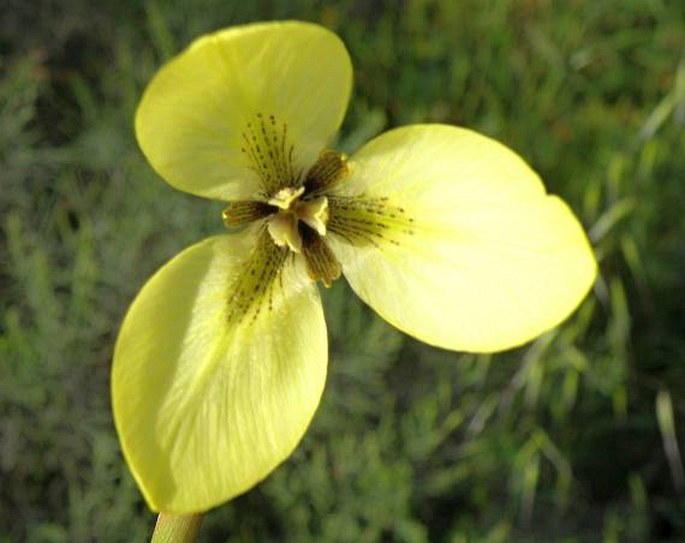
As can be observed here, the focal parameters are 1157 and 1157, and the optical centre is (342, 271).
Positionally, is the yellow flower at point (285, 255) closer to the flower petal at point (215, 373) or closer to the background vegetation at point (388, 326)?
the flower petal at point (215, 373)

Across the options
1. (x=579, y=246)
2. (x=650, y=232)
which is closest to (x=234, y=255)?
(x=579, y=246)

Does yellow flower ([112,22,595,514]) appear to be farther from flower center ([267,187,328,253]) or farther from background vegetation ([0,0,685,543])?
background vegetation ([0,0,685,543])

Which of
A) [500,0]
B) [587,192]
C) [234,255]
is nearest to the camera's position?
[234,255]

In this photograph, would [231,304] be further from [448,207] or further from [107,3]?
[107,3]

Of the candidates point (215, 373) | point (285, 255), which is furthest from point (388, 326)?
point (215, 373)

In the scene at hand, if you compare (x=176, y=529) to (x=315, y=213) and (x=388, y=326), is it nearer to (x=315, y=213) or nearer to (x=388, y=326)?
(x=315, y=213)

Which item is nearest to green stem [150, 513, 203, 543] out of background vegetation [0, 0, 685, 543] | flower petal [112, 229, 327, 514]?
flower petal [112, 229, 327, 514]
